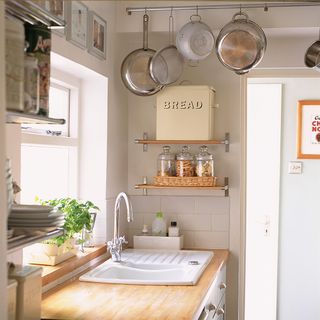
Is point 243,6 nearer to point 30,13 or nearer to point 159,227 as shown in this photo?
point 159,227

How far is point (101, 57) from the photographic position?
3.45 meters

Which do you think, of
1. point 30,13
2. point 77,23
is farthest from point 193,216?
point 30,13

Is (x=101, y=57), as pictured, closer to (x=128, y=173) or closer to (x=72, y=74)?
(x=72, y=74)

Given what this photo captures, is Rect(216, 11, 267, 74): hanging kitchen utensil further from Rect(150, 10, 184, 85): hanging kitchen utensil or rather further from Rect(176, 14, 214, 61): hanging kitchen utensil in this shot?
Rect(150, 10, 184, 85): hanging kitchen utensil

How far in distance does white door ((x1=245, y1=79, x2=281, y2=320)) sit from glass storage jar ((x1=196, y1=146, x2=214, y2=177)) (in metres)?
1.34

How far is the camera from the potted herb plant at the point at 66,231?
287cm

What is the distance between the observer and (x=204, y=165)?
12.3 feet

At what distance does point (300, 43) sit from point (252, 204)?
5.40ft

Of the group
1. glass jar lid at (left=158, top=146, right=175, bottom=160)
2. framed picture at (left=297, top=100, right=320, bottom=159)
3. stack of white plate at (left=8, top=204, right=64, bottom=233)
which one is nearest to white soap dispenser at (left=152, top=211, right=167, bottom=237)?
glass jar lid at (left=158, top=146, right=175, bottom=160)

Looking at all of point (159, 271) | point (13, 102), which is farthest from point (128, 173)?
point (13, 102)

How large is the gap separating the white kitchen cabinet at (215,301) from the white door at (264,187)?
1355 mm

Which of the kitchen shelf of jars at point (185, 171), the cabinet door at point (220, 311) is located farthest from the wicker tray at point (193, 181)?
the cabinet door at point (220, 311)

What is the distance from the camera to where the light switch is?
498 centimetres

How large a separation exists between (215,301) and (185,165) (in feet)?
2.95
